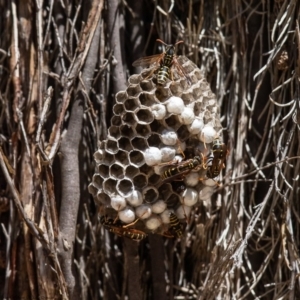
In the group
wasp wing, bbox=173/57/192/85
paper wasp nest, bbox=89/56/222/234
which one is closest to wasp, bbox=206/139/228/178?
paper wasp nest, bbox=89/56/222/234

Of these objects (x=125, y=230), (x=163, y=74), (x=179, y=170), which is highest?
(x=163, y=74)

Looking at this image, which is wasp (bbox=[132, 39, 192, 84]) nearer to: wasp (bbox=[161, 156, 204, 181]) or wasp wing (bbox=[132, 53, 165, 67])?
wasp wing (bbox=[132, 53, 165, 67])

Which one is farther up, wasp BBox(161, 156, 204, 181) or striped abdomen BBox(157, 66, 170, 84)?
striped abdomen BBox(157, 66, 170, 84)

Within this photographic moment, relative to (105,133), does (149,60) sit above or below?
above

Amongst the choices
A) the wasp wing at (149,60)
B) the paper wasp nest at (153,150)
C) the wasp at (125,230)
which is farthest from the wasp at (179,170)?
the wasp wing at (149,60)

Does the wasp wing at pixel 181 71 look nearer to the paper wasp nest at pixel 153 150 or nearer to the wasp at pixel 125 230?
the paper wasp nest at pixel 153 150

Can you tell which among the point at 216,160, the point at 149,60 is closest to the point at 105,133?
the point at 149,60

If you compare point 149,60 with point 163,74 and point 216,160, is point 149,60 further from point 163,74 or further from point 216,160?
point 216,160

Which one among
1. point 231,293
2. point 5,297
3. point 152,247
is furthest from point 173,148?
point 5,297
